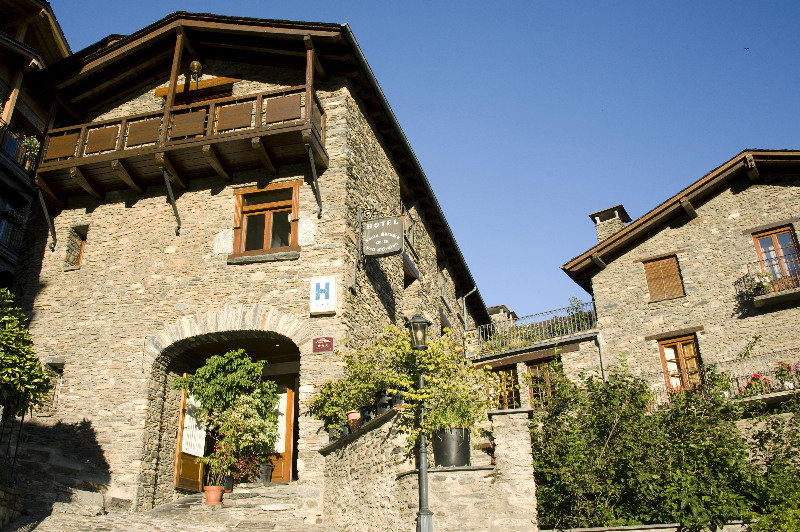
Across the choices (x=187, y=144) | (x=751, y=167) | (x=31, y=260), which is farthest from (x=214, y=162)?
(x=751, y=167)

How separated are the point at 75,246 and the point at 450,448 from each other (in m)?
10.1

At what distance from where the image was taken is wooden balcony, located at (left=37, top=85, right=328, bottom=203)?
1301 centimetres

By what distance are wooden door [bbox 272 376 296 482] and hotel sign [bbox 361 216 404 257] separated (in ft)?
10.9

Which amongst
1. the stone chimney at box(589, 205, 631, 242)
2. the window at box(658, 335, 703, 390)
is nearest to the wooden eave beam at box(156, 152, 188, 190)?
the window at box(658, 335, 703, 390)

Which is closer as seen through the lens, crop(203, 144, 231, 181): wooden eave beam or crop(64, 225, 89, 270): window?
crop(203, 144, 231, 181): wooden eave beam

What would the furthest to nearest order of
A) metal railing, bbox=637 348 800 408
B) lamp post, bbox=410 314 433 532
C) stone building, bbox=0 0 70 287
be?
stone building, bbox=0 0 70 287
metal railing, bbox=637 348 800 408
lamp post, bbox=410 314 433 532

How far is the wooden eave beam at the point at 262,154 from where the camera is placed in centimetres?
1285

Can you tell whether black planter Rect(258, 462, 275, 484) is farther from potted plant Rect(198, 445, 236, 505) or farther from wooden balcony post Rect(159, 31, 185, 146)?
wooden balcony post Rect(159, 31, 185, 146)

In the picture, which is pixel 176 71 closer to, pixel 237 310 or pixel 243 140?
pixel 243 140

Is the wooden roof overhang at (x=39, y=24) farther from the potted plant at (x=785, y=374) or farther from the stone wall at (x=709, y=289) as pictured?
the potted plant at (x=785, y=374)

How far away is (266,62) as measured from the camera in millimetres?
15062

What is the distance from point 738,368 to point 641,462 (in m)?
7.64

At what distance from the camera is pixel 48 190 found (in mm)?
14695

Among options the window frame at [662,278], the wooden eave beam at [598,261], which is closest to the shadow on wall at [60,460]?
the wooden eave beam at [598,261]
